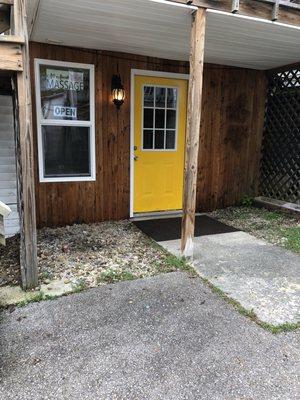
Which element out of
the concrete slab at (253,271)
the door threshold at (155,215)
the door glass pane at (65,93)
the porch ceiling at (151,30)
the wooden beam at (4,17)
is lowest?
the concrete slab at (253,271)

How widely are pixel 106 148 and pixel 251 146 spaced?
8.65ft

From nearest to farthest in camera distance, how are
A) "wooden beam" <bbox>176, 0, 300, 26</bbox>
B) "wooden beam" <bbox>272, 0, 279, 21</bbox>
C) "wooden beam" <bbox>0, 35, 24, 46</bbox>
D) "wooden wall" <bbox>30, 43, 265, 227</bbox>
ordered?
"wooden beam" <bbox>0, 35, 24, 46</bbox>
"wooden beam" <bbox>176, 0, 300, 26</bbox>
"wooden beam" <bbox>272, 0, 279, 21</bbox>
"wooden wall" <bbox>30, 43, 265, 227</bbox>

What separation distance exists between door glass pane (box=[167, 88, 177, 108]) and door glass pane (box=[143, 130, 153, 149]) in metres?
0.51

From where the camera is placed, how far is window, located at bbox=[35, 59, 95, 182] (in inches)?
156

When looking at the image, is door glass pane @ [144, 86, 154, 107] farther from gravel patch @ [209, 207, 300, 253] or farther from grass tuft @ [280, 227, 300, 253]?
grass tuft @ [280, 227, 300, 253]

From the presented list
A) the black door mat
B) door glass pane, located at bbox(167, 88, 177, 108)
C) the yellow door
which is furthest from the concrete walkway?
door glass pane, located at bbox(167, 88, 177, 108)

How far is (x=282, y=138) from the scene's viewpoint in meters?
5.29

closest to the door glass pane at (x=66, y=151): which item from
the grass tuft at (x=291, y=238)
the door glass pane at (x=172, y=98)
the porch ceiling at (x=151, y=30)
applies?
the porch ceiling at (x=151, y=30)

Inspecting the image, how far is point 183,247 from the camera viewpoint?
10.6 ft

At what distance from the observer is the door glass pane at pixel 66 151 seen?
4109mm

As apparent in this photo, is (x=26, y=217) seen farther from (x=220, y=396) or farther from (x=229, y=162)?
(x=229, y=162)

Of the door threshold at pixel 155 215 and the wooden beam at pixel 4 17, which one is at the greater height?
the wooden beam at pixel 4 17

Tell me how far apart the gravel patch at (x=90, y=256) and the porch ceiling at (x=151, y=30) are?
2343 mm

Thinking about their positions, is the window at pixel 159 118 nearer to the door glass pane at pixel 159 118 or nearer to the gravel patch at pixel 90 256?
the door glass pane at pixel 159 118
